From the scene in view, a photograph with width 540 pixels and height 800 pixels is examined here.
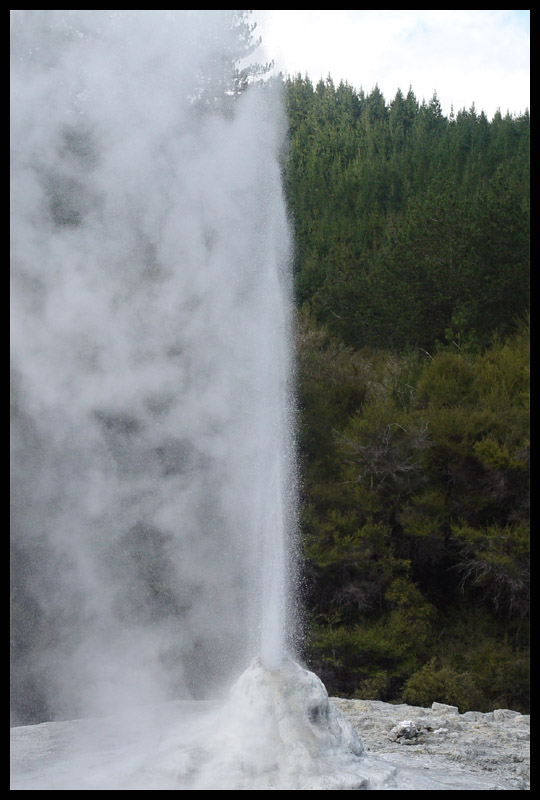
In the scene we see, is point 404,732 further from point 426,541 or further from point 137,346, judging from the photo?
point 426,541

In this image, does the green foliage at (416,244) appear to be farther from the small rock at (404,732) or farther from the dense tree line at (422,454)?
the small rock at (404,732)

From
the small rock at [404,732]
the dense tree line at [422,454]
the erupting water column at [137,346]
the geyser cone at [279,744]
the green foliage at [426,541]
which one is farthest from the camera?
the dense tree line at [422,454]

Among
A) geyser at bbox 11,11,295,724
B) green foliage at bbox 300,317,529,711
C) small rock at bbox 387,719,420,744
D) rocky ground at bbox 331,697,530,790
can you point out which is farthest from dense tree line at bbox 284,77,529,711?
small rock at bbox 387,719,420,744

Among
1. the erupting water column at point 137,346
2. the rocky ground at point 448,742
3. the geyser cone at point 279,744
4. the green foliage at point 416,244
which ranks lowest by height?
the rocky ground at point 448,742

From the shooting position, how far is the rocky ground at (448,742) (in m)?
5.41

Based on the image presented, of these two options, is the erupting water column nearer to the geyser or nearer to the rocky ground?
the geyser

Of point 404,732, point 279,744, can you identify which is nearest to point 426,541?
point 404,732

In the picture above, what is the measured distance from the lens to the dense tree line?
1333 cm

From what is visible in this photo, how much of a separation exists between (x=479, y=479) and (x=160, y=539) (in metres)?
7.43

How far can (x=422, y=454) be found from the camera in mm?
15094

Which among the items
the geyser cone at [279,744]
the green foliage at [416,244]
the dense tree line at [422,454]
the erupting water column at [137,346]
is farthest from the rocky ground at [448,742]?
the green foliage at [416,244]

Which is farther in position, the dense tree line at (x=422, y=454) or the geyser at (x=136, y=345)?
the dense tree line at (x=422, y=454)

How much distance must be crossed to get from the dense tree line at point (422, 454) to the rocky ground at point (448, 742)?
4.62 metres

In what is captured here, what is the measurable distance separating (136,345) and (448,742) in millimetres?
5108
